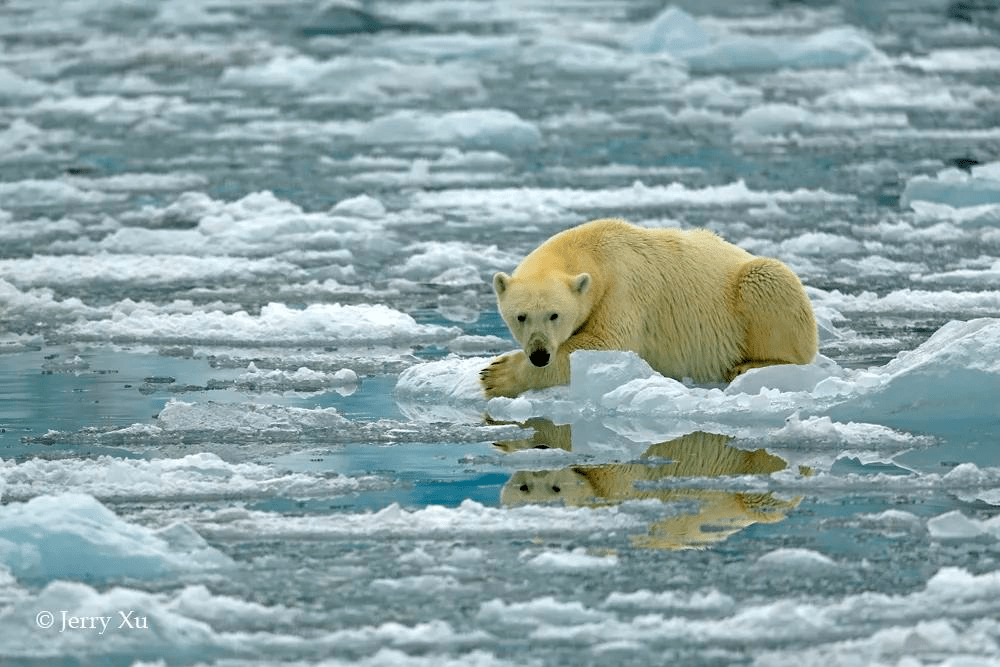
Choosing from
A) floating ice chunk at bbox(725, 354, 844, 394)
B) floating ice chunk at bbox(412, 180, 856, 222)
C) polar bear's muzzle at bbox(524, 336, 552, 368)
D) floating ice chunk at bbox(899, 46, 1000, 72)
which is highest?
polar bear's muzzle at bbox(524, 336, 552, 368)

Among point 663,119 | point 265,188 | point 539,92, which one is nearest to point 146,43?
point 539,92

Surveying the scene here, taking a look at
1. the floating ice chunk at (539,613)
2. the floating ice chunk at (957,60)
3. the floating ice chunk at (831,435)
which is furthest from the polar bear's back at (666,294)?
the floating ice chunk at (957,60)

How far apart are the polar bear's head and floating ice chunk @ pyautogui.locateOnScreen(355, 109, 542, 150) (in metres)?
8.59

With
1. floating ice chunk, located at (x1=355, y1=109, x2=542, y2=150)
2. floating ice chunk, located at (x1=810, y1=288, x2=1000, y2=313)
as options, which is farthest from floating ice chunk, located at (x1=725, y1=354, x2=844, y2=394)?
floating ice chunk, located at (x1=355, y1=109, x2=542, y2=150)

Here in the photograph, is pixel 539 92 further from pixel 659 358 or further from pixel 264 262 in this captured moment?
pixel 659 358

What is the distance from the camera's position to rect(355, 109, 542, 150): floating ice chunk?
47.0ft

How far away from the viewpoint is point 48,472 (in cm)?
489

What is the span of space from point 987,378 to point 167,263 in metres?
5.05

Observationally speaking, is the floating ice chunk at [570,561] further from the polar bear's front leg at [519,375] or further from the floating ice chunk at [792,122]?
the floating ice chunk at [792,122]

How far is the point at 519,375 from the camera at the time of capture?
18.9 feet

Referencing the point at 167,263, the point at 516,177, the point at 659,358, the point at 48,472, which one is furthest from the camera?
the point at 516,177

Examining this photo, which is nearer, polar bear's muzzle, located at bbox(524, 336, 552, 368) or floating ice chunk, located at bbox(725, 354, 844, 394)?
polar bear's muzzle, located at bbox(524, 336, 552, 368)

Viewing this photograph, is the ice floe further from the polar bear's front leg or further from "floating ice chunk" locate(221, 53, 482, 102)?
"floating ice chunk" locate(221, 53, 482, 102)

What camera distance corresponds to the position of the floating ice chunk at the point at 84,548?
158 inches
